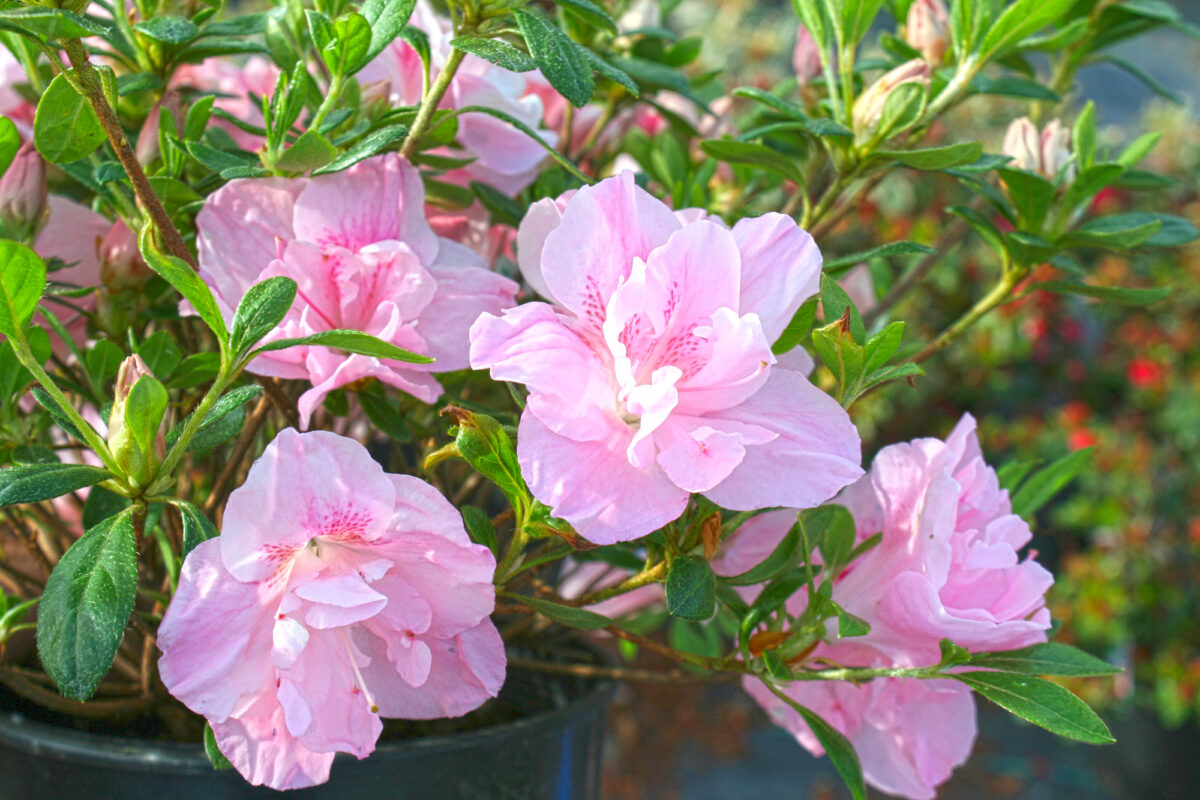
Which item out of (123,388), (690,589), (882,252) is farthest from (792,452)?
(123,388)

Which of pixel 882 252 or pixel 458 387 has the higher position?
pixel 882 252

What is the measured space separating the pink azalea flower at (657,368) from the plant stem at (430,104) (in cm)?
9

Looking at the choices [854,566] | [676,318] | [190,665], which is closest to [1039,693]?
[854,566]

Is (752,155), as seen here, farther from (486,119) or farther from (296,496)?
(296,496)

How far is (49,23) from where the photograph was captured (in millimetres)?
434

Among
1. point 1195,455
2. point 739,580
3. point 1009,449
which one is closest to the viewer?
point 739,580

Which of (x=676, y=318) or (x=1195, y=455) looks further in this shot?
(x=1195, y=455)

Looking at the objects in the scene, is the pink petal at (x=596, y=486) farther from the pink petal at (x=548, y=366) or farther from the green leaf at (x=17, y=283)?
the green leaf at (x=17, y=283)

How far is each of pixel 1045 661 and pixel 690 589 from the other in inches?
8.7

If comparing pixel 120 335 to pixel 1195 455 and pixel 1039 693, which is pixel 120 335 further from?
pixel 1195 455

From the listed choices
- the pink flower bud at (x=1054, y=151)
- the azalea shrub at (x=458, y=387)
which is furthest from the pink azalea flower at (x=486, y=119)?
the pink flower bud at (x=1054, y=151)

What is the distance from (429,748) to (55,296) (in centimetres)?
35

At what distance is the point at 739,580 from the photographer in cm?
61

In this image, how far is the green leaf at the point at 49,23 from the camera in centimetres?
43
